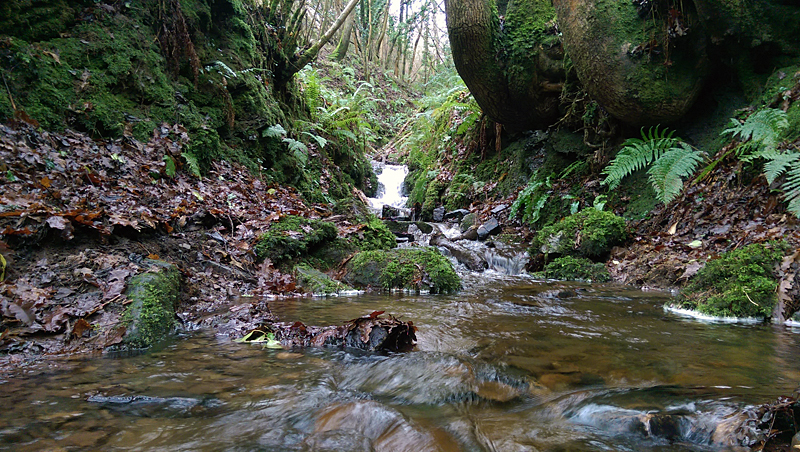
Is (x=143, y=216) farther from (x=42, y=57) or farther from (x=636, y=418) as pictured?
(x=636, y=418)

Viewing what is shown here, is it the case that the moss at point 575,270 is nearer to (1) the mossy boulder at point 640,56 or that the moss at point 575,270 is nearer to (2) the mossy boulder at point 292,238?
(1) the mossy boulder at point 640,56

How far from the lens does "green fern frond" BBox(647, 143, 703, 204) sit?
16.0 feet

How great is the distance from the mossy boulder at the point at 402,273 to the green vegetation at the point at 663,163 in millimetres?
2725

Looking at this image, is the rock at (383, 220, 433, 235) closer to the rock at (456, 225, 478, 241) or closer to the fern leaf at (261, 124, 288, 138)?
the rock at (456, 225, 478, 241)

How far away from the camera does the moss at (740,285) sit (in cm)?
333

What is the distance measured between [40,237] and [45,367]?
1.29 m

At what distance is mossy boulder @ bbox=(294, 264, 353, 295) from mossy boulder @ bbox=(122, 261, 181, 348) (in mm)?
1550

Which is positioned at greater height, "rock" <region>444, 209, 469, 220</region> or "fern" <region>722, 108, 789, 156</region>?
"fern" <region>722, 108, 789, 156</region>

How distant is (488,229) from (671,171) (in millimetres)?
3800

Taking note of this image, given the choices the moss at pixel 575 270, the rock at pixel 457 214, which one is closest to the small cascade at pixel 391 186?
the rock at pixel 457 214

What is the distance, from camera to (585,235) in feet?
20.3

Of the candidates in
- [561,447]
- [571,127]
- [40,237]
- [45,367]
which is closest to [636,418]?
A: [561,447]

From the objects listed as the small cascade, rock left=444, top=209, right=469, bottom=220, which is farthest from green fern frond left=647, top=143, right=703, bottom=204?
the small cascade

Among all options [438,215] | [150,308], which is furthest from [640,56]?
[150,308]
